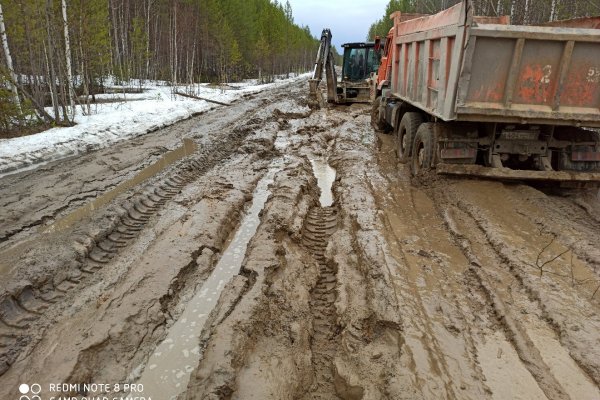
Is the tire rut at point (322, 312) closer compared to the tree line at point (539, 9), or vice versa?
the tire rut at point (322, 312)

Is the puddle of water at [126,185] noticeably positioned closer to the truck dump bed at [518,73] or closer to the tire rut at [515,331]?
the tire rut at [515,331]

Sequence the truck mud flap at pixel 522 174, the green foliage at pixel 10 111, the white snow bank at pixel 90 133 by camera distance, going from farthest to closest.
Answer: the green foliage at pixel 10 111 → the white snow bank at pixel 90 133 → the truck mud flap at pixel 522 174

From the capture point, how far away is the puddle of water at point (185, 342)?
9.70 feet

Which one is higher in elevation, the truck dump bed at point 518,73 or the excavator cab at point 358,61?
the excavator cab at point 358,61

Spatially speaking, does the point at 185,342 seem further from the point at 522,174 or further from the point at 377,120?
the point at 377,120

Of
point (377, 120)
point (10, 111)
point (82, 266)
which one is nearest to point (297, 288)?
point (82, 266)

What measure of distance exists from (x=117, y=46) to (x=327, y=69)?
16.4 meters

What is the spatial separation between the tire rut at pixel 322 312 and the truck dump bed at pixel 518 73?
2491 millimetres

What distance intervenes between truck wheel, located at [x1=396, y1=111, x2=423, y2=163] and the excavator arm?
9.23 metres

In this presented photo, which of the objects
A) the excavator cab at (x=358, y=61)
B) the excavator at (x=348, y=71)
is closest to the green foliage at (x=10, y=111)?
the excavator at (x=348, y=71)

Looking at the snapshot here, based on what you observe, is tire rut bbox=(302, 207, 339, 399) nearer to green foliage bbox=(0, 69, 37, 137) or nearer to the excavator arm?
green foliage bbox=(0, 69, 37, 137)

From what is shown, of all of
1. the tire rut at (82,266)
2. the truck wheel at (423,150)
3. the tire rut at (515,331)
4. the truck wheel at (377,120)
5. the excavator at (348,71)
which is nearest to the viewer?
the tire rut at (515,331)

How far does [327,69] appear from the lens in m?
17.5

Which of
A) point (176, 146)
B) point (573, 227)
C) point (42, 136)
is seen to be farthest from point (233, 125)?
point (573, 227)
